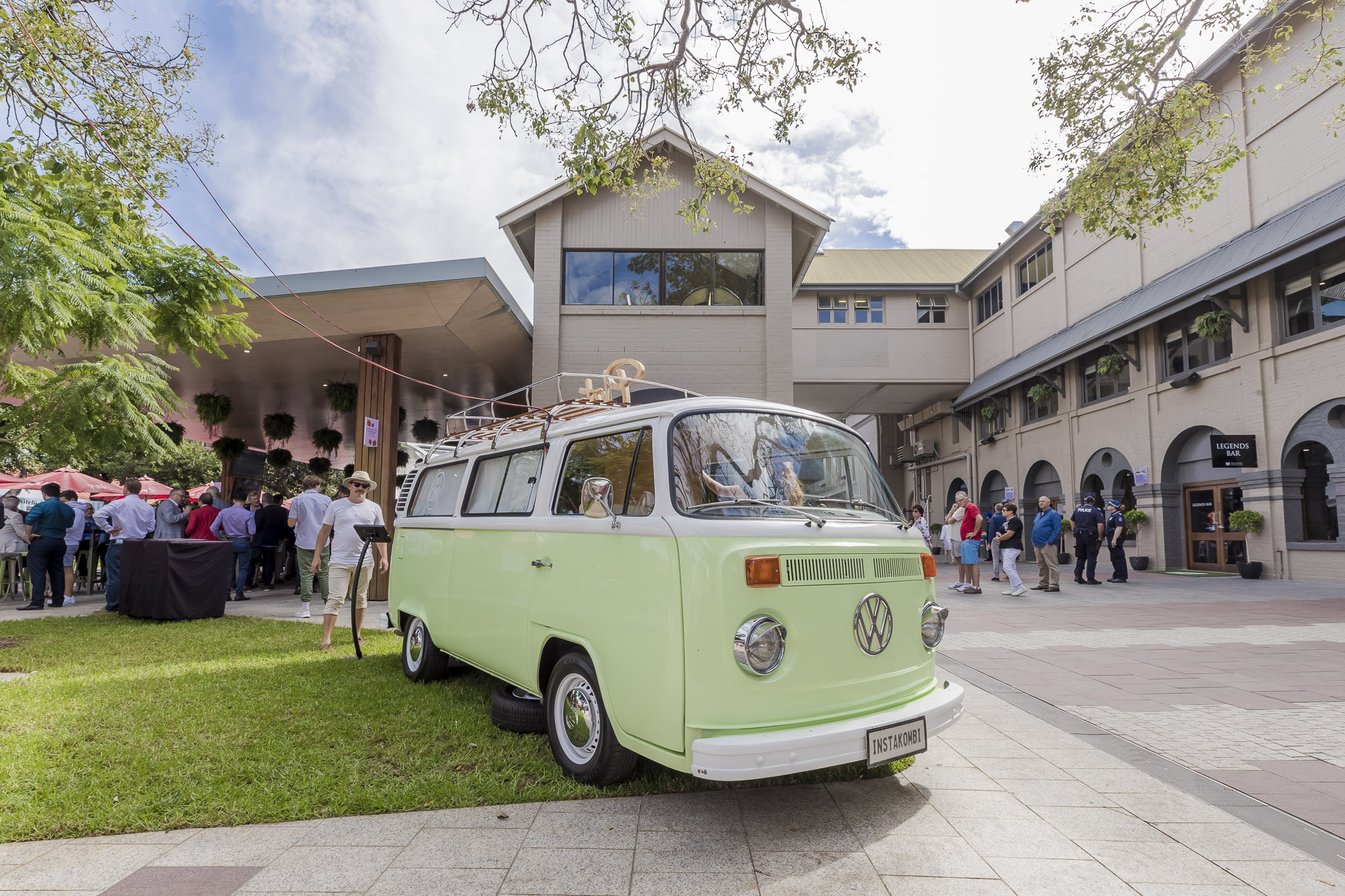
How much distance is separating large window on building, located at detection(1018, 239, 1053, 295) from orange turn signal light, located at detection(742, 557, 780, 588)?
1026 inches

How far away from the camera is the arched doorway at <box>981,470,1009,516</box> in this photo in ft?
94.9

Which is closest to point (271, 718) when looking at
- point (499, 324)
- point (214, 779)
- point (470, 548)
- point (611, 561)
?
point (214, 779)

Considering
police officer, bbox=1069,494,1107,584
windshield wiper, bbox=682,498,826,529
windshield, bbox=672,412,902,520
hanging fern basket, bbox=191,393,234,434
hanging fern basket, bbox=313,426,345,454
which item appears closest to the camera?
windshield wiper, bbox=682,498,826,529

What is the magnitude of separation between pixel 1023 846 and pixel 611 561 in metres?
2.39

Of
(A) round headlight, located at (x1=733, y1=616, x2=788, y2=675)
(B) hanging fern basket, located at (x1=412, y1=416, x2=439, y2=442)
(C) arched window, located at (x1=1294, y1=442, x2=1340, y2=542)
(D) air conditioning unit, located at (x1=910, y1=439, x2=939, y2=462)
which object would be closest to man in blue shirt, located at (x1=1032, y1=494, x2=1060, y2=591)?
(C) arched window, located at (x1=1294, y1=442, x2=1340, y2=542)

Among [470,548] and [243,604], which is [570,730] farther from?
[243,604]

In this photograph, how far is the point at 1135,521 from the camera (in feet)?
67.1

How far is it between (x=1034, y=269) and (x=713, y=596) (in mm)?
27436

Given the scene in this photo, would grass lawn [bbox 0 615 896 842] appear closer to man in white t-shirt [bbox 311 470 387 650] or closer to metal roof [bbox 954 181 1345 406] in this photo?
man in white t-shirt [bbox 311 470 387 650]

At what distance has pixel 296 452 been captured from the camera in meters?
31.4

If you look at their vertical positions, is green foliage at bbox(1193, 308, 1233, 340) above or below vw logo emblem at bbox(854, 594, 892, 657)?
above

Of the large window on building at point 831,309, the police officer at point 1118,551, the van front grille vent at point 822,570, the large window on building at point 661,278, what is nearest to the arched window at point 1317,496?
the police officer at point 1118,551

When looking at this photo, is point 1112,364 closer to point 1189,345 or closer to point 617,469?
point 1189,345

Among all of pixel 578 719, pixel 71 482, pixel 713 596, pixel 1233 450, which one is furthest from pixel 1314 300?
pixel 71 482
